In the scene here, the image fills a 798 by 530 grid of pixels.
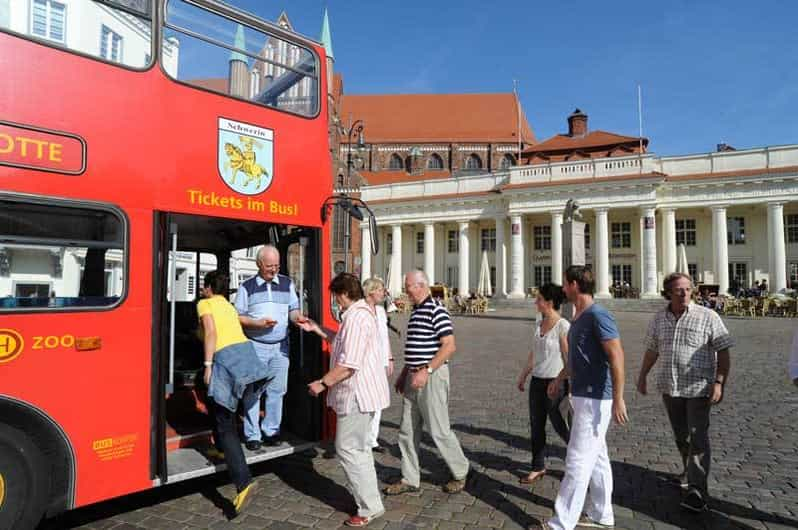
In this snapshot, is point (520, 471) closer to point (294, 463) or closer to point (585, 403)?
point (585, 403)

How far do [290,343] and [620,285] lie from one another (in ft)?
127

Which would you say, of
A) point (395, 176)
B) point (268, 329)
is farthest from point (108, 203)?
point (395, 176)

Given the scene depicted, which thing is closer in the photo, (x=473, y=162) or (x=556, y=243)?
(x=556, y=243)

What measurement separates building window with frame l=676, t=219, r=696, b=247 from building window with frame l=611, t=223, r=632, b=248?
3.34 m

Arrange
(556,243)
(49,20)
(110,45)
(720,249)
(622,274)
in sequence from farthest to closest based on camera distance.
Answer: (622,274), (556,243), (720,249), (110,45), (49,20)

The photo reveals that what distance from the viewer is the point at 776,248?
34344 mm

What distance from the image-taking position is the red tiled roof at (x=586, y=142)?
46944 millimetres

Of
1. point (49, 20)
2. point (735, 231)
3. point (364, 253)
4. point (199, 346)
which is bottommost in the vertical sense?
point (199, 346)

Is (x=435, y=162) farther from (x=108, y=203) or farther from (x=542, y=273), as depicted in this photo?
(x=108, y=203)

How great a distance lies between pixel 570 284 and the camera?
12.3ft

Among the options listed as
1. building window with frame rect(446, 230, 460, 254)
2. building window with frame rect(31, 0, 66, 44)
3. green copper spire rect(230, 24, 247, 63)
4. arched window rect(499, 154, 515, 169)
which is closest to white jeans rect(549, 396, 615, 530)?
green copper spire rect(230, 24, 247, 63)

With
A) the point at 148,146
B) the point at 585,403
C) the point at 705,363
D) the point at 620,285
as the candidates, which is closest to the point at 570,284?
the point at 585,403

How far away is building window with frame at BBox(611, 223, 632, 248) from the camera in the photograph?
4156cm

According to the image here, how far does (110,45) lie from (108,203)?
1148 millimetres
